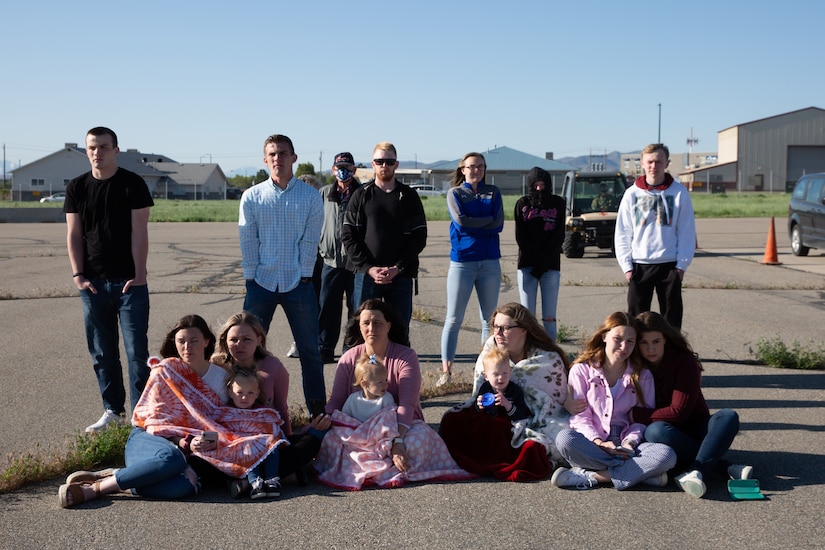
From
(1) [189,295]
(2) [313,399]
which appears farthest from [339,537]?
(1) [189,295]

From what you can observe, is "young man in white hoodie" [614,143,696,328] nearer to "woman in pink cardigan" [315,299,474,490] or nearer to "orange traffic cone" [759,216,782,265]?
"woman in pink cardigan" [315,299,474,490]

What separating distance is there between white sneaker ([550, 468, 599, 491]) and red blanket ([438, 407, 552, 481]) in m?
0.22

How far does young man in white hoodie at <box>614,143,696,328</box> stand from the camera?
715 cm

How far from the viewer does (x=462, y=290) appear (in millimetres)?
7684

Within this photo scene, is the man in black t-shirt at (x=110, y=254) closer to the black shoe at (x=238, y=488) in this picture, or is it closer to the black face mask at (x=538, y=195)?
the black shoe at (x=238, y=488)

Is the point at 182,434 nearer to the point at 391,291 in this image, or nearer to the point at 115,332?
the point at 115,332

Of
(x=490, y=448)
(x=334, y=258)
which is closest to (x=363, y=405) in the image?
→ (x=490, y=448)

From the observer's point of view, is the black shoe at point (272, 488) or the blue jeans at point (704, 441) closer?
the black shoe at point (272, 488)

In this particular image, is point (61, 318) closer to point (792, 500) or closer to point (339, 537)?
point (339, 537)

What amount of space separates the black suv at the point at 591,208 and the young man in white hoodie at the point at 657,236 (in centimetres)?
1300

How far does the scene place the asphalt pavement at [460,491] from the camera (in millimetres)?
4281

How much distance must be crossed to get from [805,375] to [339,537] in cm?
553

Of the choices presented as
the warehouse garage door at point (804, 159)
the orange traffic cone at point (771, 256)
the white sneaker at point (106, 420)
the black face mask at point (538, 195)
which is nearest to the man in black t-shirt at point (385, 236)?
the black face mask at point (538, 195)

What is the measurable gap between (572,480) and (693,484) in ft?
2.17
